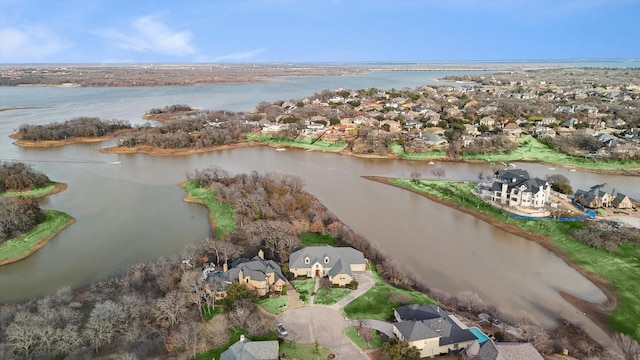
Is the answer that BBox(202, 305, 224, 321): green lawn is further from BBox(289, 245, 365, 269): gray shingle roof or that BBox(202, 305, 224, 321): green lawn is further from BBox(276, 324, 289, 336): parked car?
BBox(289, 245, 365, 269): gray shingle roof

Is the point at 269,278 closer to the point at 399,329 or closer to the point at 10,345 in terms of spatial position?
the point at 399,329

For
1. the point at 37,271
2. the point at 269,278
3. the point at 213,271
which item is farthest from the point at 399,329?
the point at 37,271

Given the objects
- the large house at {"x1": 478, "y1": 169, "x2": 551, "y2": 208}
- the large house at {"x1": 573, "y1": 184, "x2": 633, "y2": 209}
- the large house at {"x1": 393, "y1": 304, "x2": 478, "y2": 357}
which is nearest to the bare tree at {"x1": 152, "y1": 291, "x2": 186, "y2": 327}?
the large house at {"x1": 393, "y1": 304, "x2": 478, "y2": 357}

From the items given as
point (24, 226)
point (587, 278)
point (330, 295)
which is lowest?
point (587, 278)

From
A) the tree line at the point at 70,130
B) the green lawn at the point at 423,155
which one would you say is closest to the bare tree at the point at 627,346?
the green lawn at the point at 423,155

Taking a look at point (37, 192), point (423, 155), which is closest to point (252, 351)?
point (37, 192)

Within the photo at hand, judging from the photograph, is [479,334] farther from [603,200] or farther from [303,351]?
[603,200]

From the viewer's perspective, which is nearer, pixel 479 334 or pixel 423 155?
pixel 479 334
